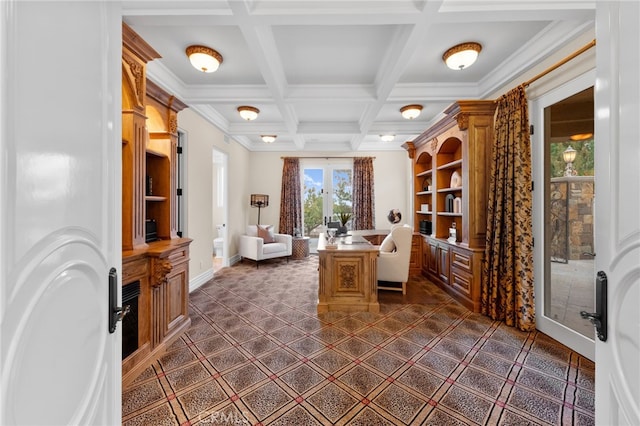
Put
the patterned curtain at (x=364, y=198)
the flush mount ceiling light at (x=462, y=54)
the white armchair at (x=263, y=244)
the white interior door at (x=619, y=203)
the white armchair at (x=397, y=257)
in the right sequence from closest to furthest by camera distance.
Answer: the white interior door at (x=619, y=203) < the flush mount ceiling light at (x=462, y=54) < the white armchair at (x=397, y=257) < the white armchair at (x=263, y=244) < the patterned curtain at (x=364, y=198)

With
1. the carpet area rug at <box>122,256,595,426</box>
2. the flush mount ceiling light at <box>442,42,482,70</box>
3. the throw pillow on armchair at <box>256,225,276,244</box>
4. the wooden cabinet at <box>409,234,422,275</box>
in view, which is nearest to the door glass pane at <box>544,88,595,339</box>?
the carpet area rug at <box>122,256,595,426</box>

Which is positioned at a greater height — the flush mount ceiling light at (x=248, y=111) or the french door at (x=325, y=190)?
the flush mount ceiling light at (x=248, y=111)

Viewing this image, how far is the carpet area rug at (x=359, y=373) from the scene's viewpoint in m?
1.72

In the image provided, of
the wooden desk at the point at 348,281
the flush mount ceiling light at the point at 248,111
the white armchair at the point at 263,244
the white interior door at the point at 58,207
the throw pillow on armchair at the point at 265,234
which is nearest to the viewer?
the white interior door at the point at 58,207

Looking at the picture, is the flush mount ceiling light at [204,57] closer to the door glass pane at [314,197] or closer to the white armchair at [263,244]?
the white armchair at [263,244]

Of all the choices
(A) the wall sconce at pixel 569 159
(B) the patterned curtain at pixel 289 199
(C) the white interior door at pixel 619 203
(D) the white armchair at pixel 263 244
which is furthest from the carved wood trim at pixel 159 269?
(B) the patterned curtain at pixel 289 199

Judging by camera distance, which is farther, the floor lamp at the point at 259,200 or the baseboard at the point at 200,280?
the floor lamp at the point at 259,200

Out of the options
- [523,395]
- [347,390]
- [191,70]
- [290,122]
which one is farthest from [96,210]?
[290,122]

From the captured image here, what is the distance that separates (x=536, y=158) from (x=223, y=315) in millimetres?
3856

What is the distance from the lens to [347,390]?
192cm

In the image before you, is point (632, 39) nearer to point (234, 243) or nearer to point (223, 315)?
point (223, 315)

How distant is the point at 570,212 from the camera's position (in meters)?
2.57

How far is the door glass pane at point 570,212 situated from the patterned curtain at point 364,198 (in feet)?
13.4

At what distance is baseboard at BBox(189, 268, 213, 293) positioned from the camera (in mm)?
4037
